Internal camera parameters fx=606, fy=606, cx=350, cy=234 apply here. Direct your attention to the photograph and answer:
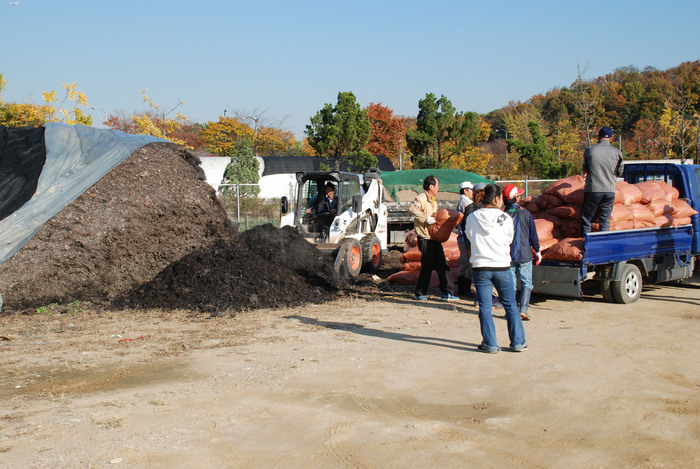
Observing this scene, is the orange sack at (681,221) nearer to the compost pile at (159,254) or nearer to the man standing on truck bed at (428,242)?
the man standing on truck bed at (428,242)

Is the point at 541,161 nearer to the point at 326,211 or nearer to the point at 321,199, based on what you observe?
the point at 321,199

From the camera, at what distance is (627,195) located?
990cm

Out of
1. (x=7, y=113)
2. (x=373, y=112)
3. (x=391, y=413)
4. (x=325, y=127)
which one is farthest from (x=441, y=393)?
(x=373, y=112)

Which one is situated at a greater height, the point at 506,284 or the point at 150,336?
the point at 506,284

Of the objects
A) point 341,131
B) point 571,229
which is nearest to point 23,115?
point 341,131

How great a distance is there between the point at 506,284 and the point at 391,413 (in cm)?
233

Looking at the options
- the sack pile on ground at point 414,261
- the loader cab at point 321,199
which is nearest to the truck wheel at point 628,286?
the sack pile on ground at point 414,261

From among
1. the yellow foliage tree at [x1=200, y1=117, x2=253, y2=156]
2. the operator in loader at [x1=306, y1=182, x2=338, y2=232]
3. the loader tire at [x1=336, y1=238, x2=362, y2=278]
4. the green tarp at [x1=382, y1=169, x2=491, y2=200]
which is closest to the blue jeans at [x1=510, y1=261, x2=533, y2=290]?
the loader tire at [x1=336, y1=238, x2=362, y2=278]

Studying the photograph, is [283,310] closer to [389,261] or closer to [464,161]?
[389,261]

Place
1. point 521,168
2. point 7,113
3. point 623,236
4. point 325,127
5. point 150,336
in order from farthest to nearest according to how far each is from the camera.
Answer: point 521,168 → point 325,127 → point 7,113 → point 623,236 → point 150,336

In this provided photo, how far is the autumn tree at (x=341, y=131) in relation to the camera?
97.0 feet

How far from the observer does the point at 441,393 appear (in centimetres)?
536

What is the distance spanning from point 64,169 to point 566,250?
27.6 ft

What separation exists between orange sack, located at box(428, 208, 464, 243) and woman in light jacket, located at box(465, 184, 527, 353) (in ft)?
9.04
